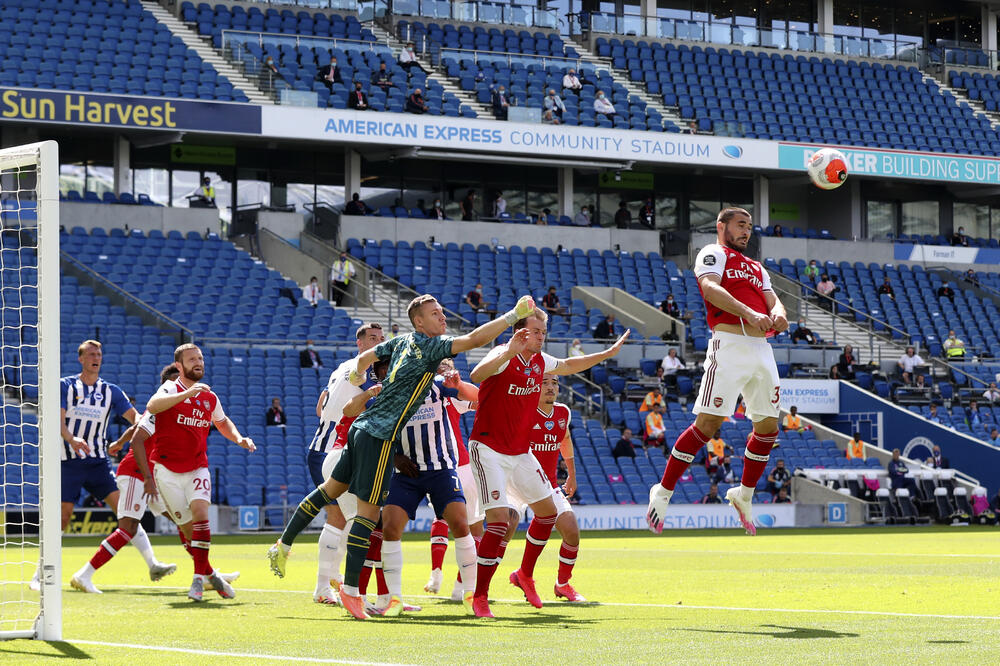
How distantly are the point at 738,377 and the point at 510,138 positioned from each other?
1137 inches

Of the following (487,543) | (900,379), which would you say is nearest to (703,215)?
(900,379)

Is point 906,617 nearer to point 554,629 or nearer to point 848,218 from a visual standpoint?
point 554,629

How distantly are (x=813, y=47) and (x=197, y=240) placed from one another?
74.4ft

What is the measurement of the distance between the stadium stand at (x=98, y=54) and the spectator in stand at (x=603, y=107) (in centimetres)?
1011

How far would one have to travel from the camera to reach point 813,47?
153 ft

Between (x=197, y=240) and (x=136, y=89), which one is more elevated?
(x=136, y=89)

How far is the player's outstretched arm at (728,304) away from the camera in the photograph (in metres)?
9.58

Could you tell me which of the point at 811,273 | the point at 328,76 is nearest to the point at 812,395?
the point at 811,273

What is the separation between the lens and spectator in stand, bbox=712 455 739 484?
1139 inches

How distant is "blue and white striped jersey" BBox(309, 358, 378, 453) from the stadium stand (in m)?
23.9

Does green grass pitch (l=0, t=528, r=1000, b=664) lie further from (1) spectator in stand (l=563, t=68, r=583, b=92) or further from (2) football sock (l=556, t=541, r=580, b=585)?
(1) spectator in stand (l=563, t=68, r=583, b=92)

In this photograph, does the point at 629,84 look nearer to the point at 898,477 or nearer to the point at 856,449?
the point at 856,449

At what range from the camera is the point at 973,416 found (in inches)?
1361

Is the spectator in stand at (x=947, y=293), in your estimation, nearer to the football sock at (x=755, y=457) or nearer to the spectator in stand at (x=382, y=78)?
the spectator in stand at (x=382, y=78)
